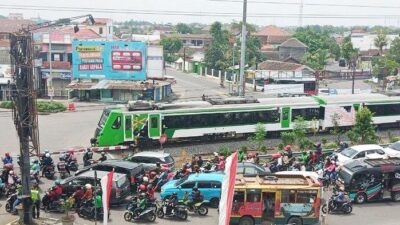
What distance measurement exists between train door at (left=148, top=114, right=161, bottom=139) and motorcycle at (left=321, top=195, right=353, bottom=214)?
11.7 metres

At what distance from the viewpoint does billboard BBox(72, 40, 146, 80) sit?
4891 cm

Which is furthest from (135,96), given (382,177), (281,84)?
(382,177)

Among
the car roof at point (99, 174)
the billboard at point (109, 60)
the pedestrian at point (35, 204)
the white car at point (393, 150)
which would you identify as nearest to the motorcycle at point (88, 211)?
the pedestrian at point (35, 204)

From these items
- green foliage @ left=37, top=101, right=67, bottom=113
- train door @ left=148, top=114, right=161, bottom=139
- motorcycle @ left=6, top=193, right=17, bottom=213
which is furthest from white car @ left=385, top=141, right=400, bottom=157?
green foliage @ left=37, top=101, right=67, bottom=113

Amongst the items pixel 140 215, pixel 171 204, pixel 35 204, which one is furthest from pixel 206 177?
pixel 35 204

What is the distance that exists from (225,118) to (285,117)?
3924 millimetres

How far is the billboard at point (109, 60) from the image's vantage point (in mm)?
48906

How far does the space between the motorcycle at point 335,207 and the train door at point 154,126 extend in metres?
11.7

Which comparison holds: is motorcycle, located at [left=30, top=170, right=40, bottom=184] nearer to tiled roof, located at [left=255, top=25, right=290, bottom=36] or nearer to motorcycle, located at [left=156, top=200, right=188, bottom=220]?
motorcycle, located at [left=156, top=200, right=188, bottom=220]

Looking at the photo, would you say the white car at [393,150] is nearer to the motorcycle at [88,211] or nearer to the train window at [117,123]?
the train window at [117,123]

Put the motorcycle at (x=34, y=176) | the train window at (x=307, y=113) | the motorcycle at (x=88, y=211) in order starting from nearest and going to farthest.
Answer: the motorcycle at (x=88, y=211), the motorcycle at (x=34, y=176), the train window at (x=307, y=113)

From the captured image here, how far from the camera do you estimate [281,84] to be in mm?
57969

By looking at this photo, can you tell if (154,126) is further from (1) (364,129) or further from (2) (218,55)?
(2) (218,55)

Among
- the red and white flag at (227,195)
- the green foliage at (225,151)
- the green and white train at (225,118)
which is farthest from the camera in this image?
the green and white train at (225,118)
